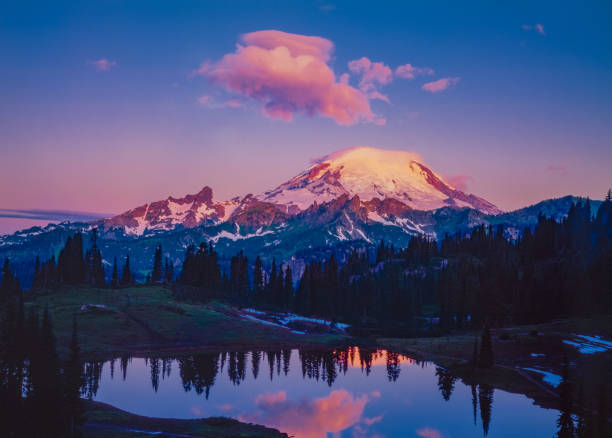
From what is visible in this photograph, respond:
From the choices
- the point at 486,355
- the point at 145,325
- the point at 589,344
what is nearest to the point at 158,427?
the point at 486,355

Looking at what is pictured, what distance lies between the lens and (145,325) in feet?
435

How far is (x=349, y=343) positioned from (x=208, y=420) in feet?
275

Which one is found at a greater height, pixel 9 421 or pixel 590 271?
pixel 590 271

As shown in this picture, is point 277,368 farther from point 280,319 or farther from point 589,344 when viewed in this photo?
point 280,319

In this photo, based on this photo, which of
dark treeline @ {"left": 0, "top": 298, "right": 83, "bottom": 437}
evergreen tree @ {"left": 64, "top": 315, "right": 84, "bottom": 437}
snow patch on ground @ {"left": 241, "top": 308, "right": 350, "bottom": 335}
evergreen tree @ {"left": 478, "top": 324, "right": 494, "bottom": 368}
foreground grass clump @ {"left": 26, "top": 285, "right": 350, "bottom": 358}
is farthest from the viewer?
snow patch on ground @ {"left": 241, "top": 308, "right": 350, "bottom": 335}

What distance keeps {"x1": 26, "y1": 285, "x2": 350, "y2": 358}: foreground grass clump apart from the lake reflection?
13910mm

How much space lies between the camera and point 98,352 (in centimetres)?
10850

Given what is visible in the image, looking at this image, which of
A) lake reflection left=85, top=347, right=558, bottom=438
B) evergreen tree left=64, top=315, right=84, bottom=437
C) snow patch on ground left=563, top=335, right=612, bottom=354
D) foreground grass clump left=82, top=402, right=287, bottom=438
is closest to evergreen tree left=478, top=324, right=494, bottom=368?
lake reflection left=85, top=347, right=558, bottom=438

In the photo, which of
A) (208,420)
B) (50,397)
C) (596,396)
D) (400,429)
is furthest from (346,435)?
(596,396)

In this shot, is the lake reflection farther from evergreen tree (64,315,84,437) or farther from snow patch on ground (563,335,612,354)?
snow patch on ground (563,335,612,354)

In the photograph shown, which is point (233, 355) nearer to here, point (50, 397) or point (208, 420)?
point (208, 420)

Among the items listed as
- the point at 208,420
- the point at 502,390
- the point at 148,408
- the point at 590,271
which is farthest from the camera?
the point at 590,271

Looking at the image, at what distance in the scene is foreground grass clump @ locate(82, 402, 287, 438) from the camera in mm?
55688

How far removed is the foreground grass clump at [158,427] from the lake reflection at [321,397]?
14.3 ft
